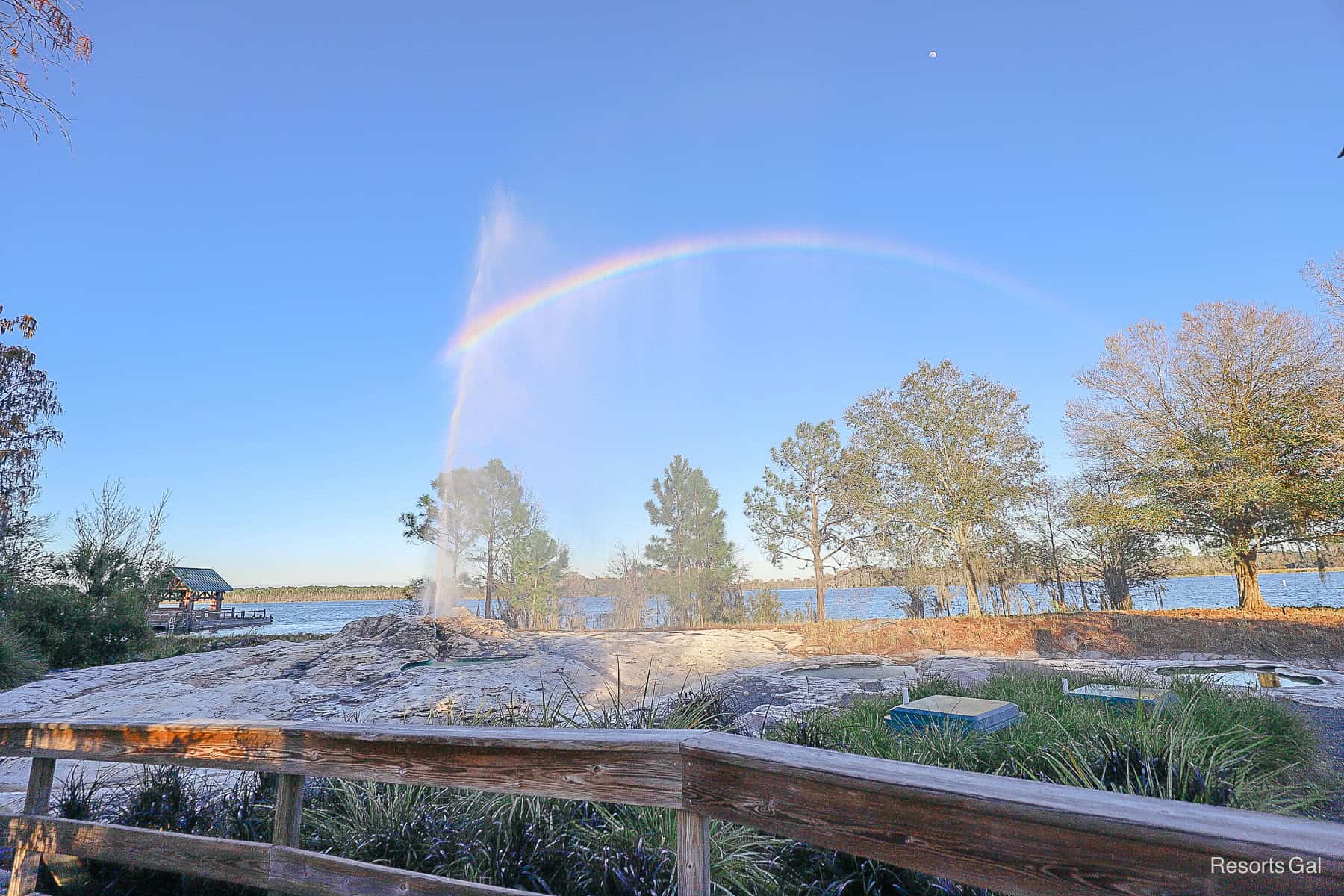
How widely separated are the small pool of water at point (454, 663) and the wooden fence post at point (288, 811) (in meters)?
11.7

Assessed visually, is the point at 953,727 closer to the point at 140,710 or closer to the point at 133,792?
the point at 133,792

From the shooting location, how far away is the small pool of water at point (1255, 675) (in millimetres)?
9688

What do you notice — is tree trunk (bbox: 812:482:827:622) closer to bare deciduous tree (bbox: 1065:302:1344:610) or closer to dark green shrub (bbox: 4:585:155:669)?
bare deciduous tree (bbox: 1065:302:1344:610)

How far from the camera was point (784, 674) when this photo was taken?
1253cm

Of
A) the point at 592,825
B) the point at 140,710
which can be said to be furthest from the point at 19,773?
the point at 592,825

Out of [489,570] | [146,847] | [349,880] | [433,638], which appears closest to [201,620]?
[489,570]

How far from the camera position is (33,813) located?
2801 millimetres

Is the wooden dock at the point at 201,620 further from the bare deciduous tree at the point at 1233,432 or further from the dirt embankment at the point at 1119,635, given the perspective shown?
the bare deciduous tree at the point at 1233,432

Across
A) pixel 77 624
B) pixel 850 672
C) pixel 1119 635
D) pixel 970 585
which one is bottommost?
pixel 850 672

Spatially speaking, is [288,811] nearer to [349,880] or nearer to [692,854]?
[349,880]

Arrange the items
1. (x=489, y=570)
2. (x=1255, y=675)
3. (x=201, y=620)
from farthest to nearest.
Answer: (x=201, y=620) → (x=489, y=570) → (x=1255, y=675)

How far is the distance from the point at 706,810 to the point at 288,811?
1615 millimetres

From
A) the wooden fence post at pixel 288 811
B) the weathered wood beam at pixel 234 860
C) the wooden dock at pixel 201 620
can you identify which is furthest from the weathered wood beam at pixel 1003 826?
the wooden dock at pixel 201 620

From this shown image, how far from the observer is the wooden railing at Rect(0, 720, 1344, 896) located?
3.37 feet
